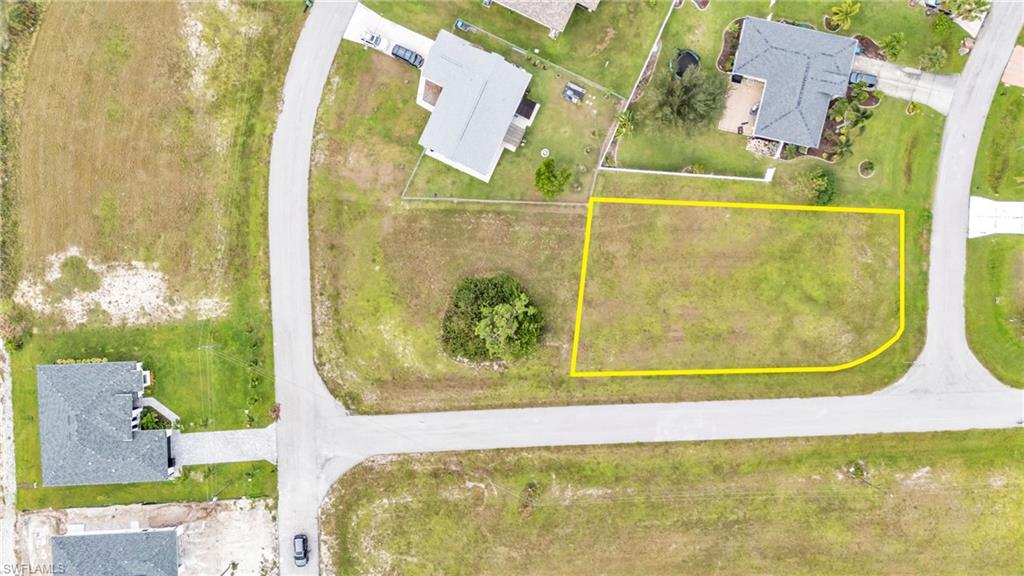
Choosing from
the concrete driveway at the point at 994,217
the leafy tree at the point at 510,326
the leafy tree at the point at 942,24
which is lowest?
the leafy tree at the point at 510,326

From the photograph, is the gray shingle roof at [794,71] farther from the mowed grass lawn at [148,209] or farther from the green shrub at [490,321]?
the mowed grass lawn at [148,209]

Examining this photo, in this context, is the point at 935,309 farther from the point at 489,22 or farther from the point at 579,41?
the point at 489,22

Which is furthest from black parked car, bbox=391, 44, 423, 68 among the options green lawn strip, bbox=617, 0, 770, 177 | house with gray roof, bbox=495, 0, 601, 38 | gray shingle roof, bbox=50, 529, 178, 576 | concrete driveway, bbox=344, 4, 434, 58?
gray shingle roof, bbox=50, 529, 178, 576

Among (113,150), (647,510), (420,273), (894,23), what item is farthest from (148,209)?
(894,23)

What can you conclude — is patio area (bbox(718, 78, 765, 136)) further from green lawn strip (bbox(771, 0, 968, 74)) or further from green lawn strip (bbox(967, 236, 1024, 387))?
green lawn strip (bbox(967, 236, 1024, 387))

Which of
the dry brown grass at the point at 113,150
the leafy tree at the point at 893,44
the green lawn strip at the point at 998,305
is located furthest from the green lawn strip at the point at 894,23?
the dry brown grass at the point at 113,150

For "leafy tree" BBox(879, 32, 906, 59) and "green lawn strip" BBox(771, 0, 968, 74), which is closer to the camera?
"leafy tree" BBox(879, 32, 906, 59)
